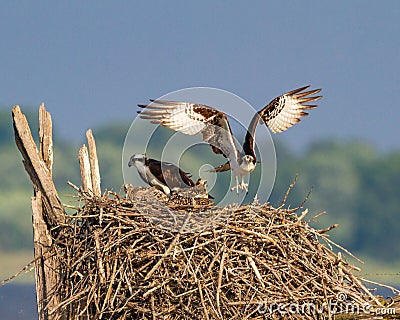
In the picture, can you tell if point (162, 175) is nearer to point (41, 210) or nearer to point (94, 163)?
point (94, 163)

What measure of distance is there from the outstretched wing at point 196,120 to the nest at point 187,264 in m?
0.88

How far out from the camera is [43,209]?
10.8 m

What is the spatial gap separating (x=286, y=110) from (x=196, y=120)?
4.79 feet

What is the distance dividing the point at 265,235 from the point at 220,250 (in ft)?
2.03

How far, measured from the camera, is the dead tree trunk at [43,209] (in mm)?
10531

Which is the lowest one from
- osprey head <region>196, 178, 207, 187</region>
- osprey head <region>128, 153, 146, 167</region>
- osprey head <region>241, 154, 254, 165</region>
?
osprey head <region>196, 178, 207, 187</region>

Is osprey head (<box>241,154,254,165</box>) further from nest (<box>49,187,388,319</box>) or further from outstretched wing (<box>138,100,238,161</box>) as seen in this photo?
nest (<box>49,187,388,319</box>)

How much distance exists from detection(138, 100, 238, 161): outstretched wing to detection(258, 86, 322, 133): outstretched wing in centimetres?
78

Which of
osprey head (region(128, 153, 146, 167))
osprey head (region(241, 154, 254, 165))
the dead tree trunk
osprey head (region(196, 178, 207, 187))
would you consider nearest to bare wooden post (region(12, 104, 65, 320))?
the dead tree trunk

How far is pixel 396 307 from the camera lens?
34.8 feet

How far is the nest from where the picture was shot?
967 centimetres

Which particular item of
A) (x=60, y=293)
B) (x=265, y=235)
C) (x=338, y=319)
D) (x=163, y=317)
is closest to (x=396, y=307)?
(x=338, y=319)

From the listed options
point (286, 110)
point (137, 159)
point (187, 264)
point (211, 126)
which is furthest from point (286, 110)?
point (187, 264)

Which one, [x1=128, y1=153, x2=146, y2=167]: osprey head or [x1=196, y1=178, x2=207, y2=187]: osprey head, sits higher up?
[x1=128, y1=153, x2=146, y2=167]: osprey head
